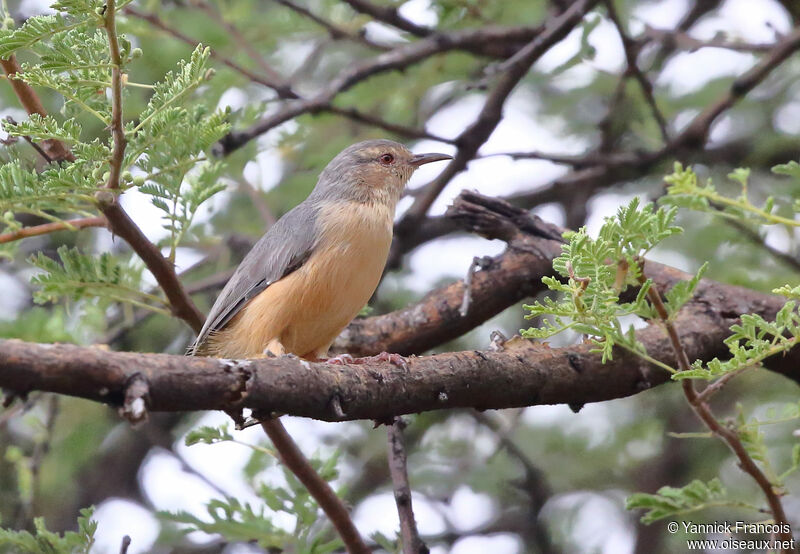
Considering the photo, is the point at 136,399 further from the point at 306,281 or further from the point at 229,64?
the point at 229,64

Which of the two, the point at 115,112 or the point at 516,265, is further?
the point at 516,265

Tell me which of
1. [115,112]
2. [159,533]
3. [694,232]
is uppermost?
[694,232]

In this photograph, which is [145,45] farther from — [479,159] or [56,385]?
[56,385]

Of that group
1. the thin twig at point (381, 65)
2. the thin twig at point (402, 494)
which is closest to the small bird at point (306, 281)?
the thin twig at point (381, 65)

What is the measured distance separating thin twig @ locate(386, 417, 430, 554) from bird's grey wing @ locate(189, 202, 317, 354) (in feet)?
3.72

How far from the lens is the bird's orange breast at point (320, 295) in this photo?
5012mm

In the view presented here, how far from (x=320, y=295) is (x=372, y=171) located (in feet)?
4.86

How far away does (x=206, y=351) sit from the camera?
18.2 ft

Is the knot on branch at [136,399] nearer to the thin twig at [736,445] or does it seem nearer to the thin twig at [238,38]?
the thin twig at [736,445]

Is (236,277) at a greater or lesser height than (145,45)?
lesser

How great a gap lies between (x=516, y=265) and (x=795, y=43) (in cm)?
268

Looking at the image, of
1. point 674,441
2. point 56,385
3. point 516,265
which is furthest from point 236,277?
point 674,441

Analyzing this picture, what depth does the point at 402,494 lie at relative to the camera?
471cm

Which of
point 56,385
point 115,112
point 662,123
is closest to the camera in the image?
point 56,385
